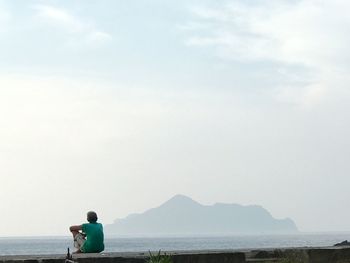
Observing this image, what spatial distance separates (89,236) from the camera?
12.0m

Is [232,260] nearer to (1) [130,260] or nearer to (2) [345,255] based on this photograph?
(1) [130,260]

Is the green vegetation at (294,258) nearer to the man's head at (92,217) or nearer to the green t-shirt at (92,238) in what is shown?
the green t-shirt at (92,238)

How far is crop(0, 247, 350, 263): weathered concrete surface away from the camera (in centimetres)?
1084

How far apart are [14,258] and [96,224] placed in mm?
1527

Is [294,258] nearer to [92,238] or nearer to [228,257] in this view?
[228,257]

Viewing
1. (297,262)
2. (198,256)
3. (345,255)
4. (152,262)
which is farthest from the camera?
(345,255)

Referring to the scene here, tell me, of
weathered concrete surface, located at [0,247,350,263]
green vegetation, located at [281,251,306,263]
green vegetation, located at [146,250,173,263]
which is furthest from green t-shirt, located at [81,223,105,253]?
green vegetation, located at [281,251,306,263]

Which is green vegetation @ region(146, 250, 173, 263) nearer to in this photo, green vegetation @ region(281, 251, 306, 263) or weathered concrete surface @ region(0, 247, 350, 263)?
weathered concrete surface @ region(0, 247, 350, 263)

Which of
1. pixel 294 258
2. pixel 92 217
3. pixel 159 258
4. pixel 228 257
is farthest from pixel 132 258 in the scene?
pixel 294 258

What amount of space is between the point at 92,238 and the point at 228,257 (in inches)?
84.8

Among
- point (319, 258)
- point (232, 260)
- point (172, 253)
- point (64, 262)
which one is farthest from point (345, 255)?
point (64, 262)

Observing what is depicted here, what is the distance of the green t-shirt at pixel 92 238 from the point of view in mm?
11922

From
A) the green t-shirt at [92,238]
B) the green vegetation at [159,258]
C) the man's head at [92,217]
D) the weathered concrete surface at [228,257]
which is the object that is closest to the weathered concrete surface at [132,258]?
the weathered concrete surface at [228,257]

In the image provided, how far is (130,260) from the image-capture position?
11156mm
